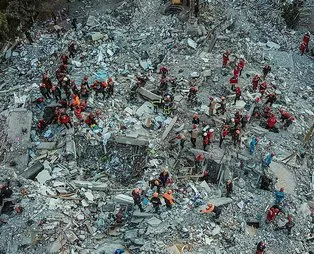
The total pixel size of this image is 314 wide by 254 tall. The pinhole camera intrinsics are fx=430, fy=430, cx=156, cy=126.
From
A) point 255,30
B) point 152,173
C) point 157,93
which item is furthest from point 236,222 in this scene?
point 255,30

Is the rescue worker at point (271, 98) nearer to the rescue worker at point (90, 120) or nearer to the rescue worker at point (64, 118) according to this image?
the rescue worker at point (90, 120)

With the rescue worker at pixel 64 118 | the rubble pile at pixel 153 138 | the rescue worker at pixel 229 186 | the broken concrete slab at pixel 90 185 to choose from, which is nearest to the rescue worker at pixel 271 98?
the rubble pile at pixel 153 138

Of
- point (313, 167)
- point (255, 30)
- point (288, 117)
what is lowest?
point (313, 167)

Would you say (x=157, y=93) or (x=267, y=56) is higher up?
(x=267, y=56)

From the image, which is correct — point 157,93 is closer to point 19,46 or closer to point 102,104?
point 102,104

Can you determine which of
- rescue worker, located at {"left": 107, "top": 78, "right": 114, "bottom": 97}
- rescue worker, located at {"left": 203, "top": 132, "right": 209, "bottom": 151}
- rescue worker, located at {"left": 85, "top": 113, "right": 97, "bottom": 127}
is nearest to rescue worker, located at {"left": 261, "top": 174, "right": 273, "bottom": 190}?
rescue worker, located at {"left": 203, "top": 132, "right": 209, "bottom": 151}
